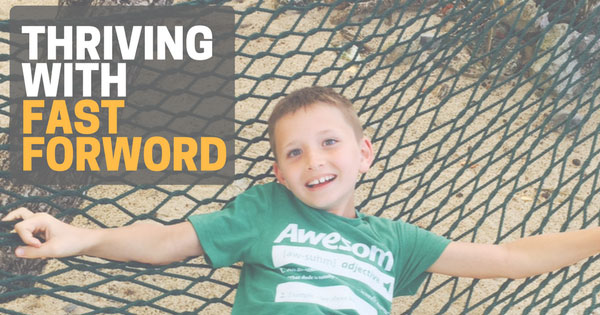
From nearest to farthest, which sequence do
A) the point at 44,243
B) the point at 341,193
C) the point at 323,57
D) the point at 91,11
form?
the point at 44,243 < the point at 341,193 < the point at 91,11 < the point at 323,57

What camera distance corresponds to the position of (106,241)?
1.25 metres

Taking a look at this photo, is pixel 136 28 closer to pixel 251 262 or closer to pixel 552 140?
pixel 251 262

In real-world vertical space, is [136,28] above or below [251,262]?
above

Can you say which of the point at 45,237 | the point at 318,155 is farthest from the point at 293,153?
the point at 45,237

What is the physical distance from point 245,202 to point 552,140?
5.99 ft

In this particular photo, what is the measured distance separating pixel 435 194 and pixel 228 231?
1.33 metres

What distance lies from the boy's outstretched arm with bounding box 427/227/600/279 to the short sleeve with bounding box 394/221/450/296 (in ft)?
0.05

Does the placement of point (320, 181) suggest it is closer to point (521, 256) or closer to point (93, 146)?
point (521, 256)

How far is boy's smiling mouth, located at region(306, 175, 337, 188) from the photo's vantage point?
1.33 meters

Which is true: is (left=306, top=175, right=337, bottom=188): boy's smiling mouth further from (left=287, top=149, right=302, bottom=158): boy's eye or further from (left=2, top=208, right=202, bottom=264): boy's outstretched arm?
(left=2, top=208, right=202, bottom=264): boy's outstretched arm

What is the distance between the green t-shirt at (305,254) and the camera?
1300 mm

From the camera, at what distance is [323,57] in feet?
10.4

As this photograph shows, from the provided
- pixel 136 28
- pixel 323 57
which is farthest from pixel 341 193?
pixel 323 57

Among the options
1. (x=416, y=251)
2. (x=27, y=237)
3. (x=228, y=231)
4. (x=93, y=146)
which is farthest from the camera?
(x=93, y=146)
